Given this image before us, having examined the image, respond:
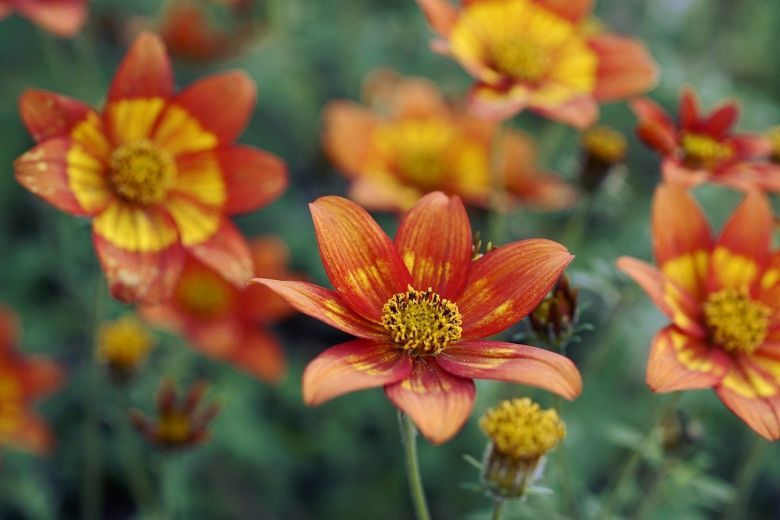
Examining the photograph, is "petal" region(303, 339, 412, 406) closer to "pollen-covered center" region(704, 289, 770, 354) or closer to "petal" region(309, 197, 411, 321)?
"petal" region(309, 197, 411, 321)

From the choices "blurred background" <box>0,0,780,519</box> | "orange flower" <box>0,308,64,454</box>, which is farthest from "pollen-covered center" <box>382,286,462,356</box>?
"orange flower" <box>0,308,64,454</box>

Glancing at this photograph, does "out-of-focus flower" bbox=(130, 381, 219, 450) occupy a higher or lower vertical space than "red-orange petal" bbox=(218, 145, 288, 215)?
lower

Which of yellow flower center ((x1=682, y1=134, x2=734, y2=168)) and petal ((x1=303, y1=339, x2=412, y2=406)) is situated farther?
yellow flower center ((x1=682, y1=134, x2=734, y2=168))

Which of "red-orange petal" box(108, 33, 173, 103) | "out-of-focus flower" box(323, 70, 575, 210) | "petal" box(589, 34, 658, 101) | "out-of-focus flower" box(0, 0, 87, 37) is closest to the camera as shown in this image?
"red-orange petal" box(108, 33, 173, 103)

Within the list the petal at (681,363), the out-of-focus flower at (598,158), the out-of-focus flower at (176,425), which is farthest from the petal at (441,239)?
the out-of-focus flower at (598,158)

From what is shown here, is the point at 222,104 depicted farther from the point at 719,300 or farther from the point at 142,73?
the point at 719,300

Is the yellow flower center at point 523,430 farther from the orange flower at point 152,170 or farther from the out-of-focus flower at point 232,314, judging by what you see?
the out-of-focus flower at point 232,314

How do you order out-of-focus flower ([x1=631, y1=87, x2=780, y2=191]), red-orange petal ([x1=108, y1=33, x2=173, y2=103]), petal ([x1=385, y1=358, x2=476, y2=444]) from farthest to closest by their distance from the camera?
out-of-focus flower ([x1=631, y1=87, x2=780, y2=191]), red-orange petal ([x1=108, y1=33, x2=173, y2=103]), petal ([x1=385, y1=358, x2=476, y2=444])
